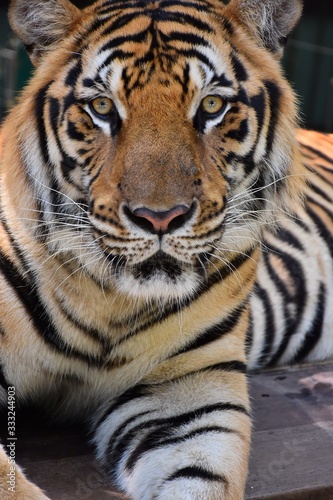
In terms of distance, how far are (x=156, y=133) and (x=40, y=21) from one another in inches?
15.8

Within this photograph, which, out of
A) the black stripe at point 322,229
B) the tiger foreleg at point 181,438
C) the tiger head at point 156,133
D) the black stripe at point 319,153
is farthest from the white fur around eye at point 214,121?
the black stripe at point 319,153

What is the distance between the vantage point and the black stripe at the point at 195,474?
76.8 inches

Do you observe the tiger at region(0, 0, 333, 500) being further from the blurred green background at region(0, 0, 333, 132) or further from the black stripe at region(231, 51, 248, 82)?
the blurred green background at region(0, 0, 333, 132)

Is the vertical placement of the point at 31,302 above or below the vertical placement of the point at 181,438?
above

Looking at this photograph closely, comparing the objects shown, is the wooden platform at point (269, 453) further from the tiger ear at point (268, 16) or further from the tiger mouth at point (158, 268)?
the tiger ear at point (268, 16)

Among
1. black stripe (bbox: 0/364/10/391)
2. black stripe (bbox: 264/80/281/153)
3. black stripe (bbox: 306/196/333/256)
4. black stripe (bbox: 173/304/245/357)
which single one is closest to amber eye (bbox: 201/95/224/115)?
black stripe (bbox: 264/80/281/153)

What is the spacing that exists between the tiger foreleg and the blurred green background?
3.14m

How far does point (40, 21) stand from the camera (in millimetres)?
2037

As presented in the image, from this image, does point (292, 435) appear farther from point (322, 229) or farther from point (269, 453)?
point (322, 229)

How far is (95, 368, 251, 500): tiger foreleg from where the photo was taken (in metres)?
1.96

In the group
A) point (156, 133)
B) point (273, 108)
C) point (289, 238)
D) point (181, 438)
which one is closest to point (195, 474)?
point (181, 438)

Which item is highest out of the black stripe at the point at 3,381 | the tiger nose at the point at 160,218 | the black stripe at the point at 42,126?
the black stripe at the point at 42,126

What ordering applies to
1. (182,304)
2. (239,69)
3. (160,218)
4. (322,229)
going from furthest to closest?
(322,229), (182,304), (239,69), (160,218)

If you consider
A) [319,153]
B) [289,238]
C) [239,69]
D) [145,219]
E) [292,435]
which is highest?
[239,69]
